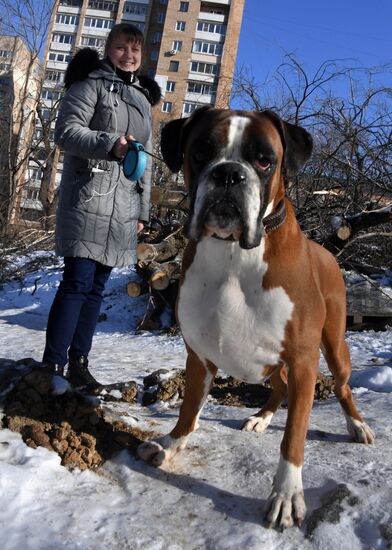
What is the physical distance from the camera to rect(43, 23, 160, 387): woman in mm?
2949

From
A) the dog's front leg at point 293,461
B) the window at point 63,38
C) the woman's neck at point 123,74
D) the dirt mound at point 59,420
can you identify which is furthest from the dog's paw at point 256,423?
the window at point 63,38

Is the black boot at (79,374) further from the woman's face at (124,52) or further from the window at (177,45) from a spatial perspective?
the window at (177,45)

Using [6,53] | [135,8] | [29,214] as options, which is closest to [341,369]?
[29,214]

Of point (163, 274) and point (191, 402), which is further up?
point (163, 274)

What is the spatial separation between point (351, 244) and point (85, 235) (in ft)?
14.1

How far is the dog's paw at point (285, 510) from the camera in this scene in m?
1.68

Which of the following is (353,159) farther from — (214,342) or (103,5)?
(103,5)

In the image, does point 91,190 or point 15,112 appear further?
point 15,112

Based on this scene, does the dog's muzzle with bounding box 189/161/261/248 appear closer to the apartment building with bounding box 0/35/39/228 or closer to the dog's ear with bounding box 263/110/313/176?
the dog's ear with bounding box 263/110/313/176

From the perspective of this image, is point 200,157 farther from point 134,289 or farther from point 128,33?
point 134,289

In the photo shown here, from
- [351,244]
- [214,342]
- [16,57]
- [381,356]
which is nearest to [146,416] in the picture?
[214,342]

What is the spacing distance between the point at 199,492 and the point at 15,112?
1252cm

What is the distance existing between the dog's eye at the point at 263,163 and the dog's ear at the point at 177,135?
403 mm

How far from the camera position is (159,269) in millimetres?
6562
